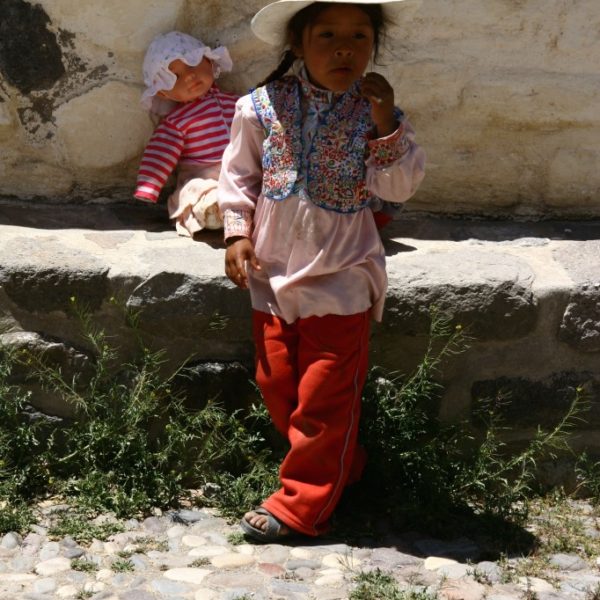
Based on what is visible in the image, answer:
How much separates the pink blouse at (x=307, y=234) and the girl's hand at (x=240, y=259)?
3 cm

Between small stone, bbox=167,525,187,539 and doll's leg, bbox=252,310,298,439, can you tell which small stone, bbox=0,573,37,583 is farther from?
doll's leg, bbox=252,310,298,439

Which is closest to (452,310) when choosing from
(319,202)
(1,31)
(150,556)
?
(319,202)

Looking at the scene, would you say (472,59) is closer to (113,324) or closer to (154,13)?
(154,13)

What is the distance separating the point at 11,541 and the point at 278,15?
1429 millimetres

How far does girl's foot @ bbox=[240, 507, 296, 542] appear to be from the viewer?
3066 mm

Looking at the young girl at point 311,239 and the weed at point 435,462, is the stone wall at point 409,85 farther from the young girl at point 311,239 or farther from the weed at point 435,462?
the weed at point 435,462

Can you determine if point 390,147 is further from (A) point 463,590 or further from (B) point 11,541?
(B) point 11,541

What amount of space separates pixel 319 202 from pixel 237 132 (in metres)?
0.29

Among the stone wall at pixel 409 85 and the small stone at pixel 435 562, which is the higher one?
the stone wall at pixel 409 85

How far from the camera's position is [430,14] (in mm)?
3633

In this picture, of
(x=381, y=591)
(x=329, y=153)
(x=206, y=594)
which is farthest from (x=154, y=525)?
(x=329, y=153)

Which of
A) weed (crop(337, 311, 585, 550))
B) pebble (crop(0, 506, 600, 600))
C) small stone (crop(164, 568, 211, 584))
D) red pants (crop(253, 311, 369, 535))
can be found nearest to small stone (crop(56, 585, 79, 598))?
pebble (crop(0, 506, 600, 600))

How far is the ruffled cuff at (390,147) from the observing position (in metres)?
2.94

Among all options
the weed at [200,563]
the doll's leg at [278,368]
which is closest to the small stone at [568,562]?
the doll's leg at [278,368]
